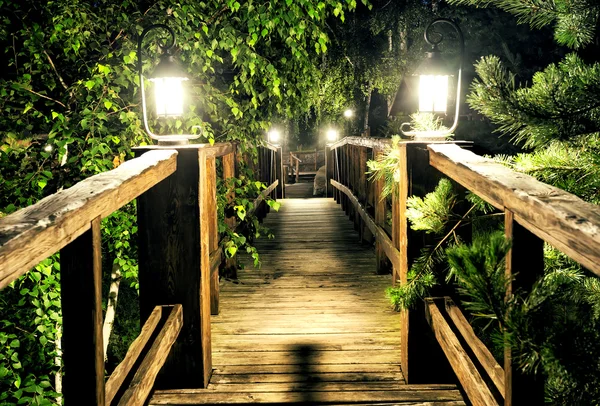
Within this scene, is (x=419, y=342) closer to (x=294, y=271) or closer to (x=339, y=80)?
(x=294, y=271)

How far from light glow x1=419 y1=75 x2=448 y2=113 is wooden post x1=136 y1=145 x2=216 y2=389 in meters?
1.39

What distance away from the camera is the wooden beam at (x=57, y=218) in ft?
3.52

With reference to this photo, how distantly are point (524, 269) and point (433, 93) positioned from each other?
1.91 m

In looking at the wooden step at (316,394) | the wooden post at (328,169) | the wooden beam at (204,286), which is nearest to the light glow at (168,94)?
the wooden beam at (204,286)

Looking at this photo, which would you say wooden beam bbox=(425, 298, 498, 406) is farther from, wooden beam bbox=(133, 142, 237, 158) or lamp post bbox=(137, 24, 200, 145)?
lamp post bbox=(137, 24, 200, 145)

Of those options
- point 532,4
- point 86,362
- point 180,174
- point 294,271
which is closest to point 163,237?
point 180,174

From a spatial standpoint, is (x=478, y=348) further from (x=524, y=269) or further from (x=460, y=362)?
(x=524, y=269)

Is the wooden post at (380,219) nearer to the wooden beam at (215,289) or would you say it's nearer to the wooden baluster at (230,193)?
the wooden baluster at (230,193)

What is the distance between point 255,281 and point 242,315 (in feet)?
3.86

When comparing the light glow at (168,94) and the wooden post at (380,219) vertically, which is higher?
the light glow at (168,94)

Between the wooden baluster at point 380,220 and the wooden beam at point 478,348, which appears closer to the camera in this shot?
the wooden beam at point 478,348

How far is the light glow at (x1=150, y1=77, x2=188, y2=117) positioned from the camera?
3.40 metres

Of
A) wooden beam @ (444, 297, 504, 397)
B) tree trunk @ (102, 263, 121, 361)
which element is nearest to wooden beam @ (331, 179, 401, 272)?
wooden beam @ (444, 297, 504, 397)

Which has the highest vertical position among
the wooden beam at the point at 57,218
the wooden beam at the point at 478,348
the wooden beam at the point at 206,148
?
the wooden beam at the point at 206,148
